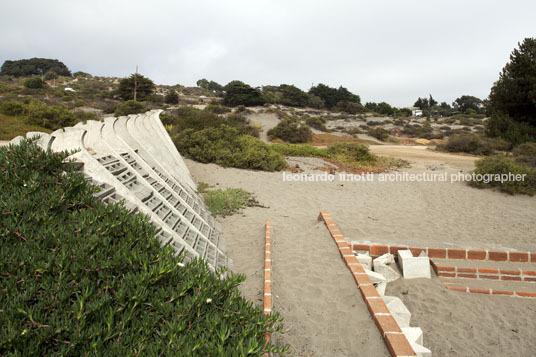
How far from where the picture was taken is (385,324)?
2.69 metres

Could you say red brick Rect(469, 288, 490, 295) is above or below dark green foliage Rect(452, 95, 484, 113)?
below

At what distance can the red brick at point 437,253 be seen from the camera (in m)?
4.73

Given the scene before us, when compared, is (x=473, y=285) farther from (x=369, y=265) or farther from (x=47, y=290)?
(x=47, y=290)

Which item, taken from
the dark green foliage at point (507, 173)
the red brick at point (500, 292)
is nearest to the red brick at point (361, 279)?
the red brick at point (500, 292)

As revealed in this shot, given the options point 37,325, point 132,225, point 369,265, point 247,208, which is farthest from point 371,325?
point 247,208

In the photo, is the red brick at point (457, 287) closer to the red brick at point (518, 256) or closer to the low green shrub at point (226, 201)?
the red brick at point (518, 256)

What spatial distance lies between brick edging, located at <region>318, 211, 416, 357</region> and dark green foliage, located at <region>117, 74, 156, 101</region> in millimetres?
38203

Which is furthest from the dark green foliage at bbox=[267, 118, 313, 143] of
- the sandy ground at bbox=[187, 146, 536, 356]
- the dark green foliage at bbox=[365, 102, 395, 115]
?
the dark green foliage at bbox=[365, 102, 395, 115]

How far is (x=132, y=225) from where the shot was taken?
7.62 feet

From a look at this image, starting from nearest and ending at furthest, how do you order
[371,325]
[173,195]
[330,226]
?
[371,325]
[173,195]
[330,226]

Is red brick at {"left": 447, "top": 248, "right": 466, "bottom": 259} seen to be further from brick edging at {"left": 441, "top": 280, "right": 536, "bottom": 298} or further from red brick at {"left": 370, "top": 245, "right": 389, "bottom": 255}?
red brick at {"left": 370, "top": 245, "right": 389, "bottom": 255}

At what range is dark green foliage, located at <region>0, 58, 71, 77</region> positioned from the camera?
54.4 m

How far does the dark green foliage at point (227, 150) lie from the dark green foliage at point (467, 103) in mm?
57482

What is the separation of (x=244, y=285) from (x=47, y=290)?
7.57ft
